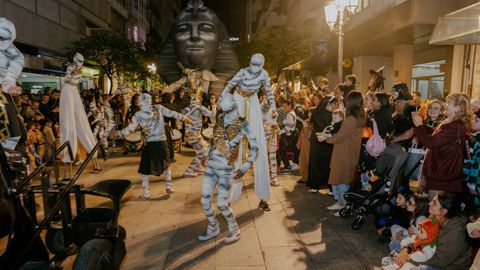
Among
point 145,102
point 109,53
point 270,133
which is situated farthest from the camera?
point 109,53

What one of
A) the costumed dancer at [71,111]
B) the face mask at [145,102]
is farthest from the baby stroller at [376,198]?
the costumed dancer at [71,111]

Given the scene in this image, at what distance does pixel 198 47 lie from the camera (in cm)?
1509

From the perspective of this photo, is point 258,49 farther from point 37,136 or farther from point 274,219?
point 274,219

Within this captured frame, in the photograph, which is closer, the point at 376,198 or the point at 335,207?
the point at 376,198

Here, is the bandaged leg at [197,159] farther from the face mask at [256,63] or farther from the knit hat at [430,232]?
the knit hat at [430,232]

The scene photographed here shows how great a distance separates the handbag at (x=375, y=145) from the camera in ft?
18.8

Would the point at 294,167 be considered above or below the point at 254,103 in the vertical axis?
below

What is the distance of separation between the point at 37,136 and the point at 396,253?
825 centimetres

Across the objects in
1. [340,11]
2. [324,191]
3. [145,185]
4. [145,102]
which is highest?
[340,11]

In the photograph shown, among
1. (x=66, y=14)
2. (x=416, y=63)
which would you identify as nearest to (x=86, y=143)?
(x=416, y=63)

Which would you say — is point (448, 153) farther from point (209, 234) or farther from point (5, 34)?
point (5, 34)

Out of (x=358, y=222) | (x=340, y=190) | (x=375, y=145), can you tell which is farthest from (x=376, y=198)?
(x=340, y=190)

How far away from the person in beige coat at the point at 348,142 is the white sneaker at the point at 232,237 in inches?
73.4

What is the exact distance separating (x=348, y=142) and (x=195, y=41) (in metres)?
10.2
